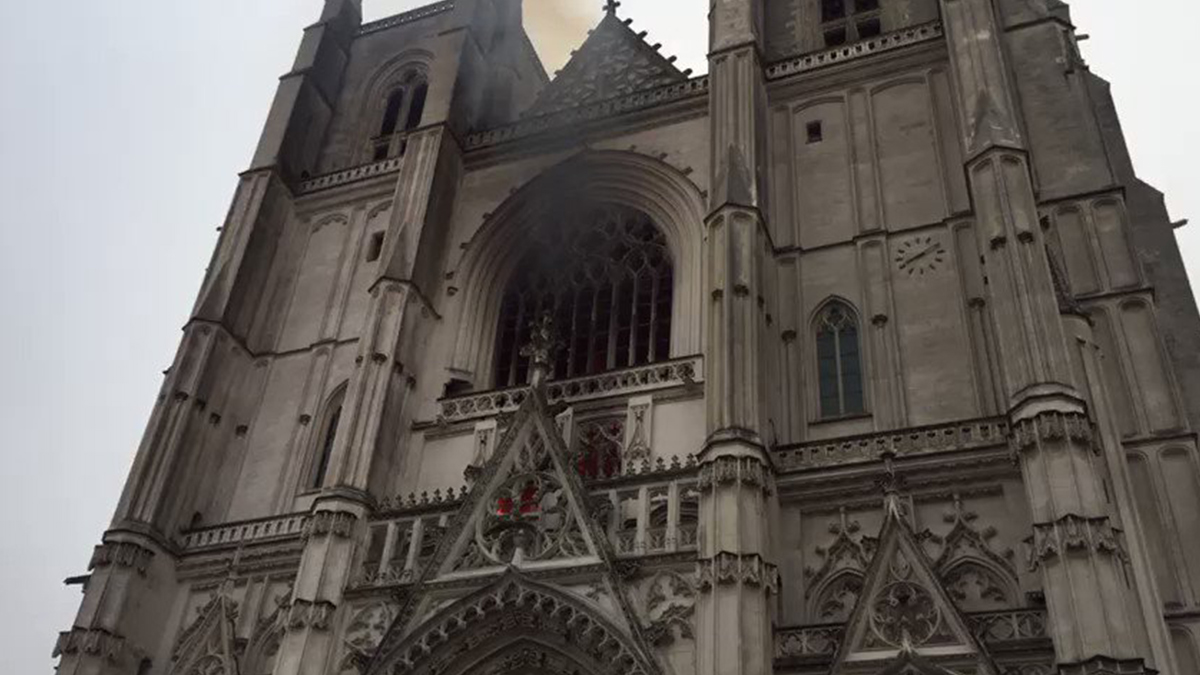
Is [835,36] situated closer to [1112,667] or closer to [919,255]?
[919,255]

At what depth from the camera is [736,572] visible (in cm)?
1404

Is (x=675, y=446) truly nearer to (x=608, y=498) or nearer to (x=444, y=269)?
(x=608, y=498)

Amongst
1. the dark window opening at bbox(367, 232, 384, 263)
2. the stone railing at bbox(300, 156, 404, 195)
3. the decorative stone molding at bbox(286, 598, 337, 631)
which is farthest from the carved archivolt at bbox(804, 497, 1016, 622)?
the stone railing at bbox(300, 156, 404, 195)

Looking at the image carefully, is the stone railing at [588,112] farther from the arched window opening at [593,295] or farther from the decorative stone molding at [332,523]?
the decorative stone molding at [332,523]

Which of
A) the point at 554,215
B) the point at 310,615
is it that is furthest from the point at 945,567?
the point at 554,215

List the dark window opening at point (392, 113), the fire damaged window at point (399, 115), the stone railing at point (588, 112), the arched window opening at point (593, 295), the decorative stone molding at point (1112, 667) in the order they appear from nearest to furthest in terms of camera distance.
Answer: the decorative stone molding at point (1112, 667) → the arched window opening at point (593, 295) → the stone railing at point (588, 112) → the fire damaged window at point (399, 115) → the dark window opening at point (392, 113)

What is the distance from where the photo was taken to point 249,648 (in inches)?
702

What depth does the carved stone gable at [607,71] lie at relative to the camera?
24453mm

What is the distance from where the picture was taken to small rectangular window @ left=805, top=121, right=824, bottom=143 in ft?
67.9

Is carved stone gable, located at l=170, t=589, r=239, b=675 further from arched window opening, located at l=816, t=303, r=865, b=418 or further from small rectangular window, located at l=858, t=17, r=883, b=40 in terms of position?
small rectangular window, located at l=858, t=17, r=883, b=40

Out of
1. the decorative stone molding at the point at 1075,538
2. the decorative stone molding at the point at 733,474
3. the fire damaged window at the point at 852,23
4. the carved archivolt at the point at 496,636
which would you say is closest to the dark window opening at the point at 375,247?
the carved archivolt at the point at 496,636

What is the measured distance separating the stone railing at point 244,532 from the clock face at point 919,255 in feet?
36.6

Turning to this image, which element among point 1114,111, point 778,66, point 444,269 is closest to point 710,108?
point 778,66

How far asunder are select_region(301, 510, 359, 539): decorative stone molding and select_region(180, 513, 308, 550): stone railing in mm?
1604
